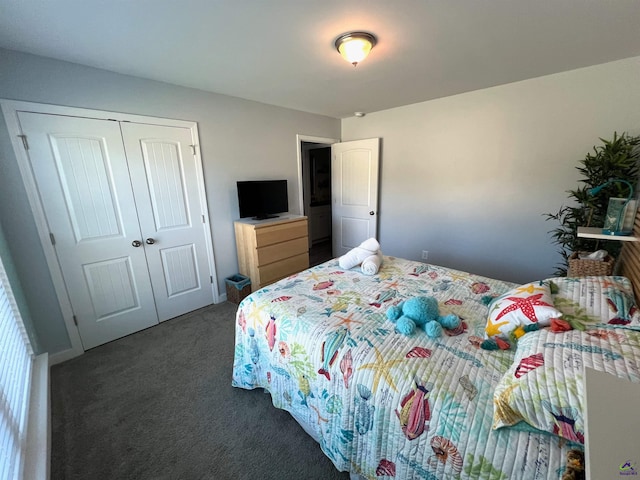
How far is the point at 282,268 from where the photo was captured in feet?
10.5

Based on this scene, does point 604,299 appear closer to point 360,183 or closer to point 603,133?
point 603,133

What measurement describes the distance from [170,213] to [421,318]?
2494 mm

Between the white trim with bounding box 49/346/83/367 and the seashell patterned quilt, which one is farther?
the white trim with bounding box 49/346/83/367

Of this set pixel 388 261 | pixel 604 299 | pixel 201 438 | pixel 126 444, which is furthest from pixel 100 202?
pixel 604 299

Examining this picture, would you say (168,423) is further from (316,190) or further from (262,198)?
(316,190)

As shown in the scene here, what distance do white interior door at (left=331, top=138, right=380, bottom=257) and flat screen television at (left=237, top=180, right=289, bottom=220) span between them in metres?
1.13

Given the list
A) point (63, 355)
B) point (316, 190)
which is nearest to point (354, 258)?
point (63, 355)

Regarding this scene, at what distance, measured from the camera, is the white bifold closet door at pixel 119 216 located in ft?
6.57

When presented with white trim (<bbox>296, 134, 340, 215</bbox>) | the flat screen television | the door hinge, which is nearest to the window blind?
the door hinge

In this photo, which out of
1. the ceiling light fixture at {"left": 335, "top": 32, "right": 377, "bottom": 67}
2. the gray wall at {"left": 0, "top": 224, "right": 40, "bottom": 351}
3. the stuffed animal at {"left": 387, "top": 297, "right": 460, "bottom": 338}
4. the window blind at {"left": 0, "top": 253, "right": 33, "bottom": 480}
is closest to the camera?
the window blind at {"left": 0, "top": 253, "right": 33, "bottom": 480}

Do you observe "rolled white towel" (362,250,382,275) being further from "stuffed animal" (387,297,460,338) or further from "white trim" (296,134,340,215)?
"white trim" (296,134,340,215)

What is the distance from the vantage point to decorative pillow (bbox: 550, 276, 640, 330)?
1.05 meters

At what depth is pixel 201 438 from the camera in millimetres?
1474

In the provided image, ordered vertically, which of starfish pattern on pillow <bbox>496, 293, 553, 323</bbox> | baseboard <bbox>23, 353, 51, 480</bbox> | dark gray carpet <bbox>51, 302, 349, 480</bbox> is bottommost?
dark gray carpet <bbox>51, 302, 349, 480</bbox>
